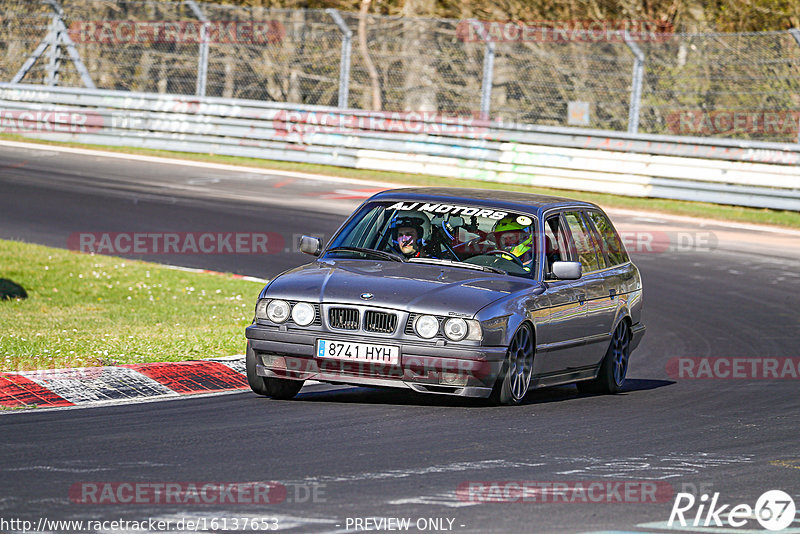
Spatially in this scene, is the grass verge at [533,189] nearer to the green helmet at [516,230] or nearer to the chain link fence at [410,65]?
the chain link fence at [410,65]

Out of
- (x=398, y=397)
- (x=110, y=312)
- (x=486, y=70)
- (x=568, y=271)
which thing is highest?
(x=486, y=70)

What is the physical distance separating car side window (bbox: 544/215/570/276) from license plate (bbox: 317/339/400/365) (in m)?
1.63

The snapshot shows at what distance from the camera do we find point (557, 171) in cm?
2509

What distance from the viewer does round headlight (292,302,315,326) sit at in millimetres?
8602

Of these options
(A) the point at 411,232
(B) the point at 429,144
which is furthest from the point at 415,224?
(B) the point at 429,144

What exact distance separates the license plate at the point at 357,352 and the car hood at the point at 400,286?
0.86 feet

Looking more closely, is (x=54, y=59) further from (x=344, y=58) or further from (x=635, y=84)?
(x=635, y=84)

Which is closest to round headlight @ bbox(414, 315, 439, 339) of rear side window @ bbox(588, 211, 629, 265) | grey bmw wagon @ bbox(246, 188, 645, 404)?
grey bmw wagon @ bbox(246, 188, 645, 404)

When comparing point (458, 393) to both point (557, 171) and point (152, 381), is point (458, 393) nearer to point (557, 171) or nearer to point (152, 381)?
point (152, 381)

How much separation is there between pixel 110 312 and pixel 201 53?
16.2 m

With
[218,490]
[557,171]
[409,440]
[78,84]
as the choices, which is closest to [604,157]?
[557,171]

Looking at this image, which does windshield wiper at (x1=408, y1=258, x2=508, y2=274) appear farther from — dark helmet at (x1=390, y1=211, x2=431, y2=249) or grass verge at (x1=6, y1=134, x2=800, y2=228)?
grass verge at (x1=6, y1=134, x2=800, y2=228)

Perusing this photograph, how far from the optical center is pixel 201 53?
93.1 feet

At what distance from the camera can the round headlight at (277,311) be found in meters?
8.70
